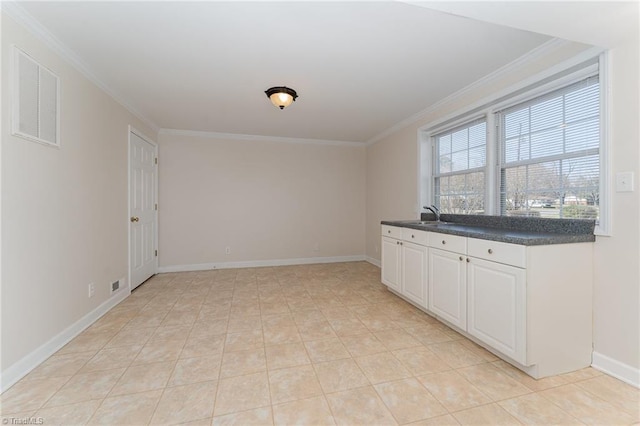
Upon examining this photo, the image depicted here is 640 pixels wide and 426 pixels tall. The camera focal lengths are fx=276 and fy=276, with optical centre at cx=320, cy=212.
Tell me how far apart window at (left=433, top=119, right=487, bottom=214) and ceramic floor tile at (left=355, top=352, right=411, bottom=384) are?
198 cm

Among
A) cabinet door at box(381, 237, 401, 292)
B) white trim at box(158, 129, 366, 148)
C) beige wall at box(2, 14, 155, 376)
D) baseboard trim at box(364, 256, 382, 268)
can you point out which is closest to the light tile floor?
beige wall at box(2, 14, 155, 376)

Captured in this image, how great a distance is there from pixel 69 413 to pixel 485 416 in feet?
7.33

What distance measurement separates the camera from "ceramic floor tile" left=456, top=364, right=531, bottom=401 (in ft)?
5.39

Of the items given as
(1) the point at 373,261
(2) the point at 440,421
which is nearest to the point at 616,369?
(2) the point at 440,421

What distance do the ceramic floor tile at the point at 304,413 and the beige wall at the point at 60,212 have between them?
174cm

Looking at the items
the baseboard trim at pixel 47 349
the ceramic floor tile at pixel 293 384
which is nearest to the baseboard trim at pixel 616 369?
the ceramic floor tile at pixel 293 384

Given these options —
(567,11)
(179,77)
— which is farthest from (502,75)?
(179,77)

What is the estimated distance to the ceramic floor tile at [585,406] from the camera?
1433 millimetres

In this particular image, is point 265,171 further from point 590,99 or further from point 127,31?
point 590,99

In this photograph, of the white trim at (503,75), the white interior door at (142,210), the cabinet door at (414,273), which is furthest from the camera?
the white interior door at (142,210)

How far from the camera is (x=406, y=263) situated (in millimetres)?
3074

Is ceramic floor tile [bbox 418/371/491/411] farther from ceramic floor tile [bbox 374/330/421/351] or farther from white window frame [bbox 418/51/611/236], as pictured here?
white window frame [bbox 418/51/611/236]

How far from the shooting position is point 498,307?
1938mm

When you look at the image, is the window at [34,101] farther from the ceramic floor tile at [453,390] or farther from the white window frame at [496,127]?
the white window frame at [496,127]
